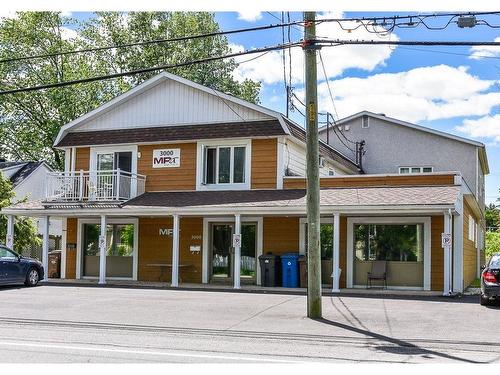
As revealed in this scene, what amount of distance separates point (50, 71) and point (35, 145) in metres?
5.11

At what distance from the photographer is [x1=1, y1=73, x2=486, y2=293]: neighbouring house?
20141 mm

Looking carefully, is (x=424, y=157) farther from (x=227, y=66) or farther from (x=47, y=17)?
(x=47, y=17)

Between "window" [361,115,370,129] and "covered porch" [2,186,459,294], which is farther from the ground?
"window" [361,115,370,129]

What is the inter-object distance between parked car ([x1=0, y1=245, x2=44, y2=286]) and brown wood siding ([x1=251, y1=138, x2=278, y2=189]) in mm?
7788

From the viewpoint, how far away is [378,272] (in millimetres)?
20578

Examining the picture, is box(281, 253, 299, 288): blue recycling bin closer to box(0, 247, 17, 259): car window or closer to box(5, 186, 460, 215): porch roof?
box(5, 186, 460, 215): porch roof

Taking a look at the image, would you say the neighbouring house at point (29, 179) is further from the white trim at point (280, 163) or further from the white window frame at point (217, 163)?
the white trim at point (280, 163)

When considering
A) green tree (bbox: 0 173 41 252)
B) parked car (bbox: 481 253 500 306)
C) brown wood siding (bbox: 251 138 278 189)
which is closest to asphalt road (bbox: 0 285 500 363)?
parked car (bbox: 481 253 500 306)

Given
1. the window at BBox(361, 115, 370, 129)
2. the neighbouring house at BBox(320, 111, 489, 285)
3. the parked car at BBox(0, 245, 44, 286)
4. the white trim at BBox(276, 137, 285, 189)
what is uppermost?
the window at BBox(361, 115, 370, 129)

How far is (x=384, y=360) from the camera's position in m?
8.37

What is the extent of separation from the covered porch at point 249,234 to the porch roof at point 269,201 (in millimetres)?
32

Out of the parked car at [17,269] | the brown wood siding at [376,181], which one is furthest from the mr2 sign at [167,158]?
the parked car at [17,269]

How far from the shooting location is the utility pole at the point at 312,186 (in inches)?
516

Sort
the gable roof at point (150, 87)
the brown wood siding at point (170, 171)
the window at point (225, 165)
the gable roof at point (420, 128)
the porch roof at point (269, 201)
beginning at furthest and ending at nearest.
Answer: the gable roof at point (420, 128), the brown wood siding at point (170, 171), the window at point (225, 165), the gable roof at point (150, 87), the porch roof at point (269, 201)
